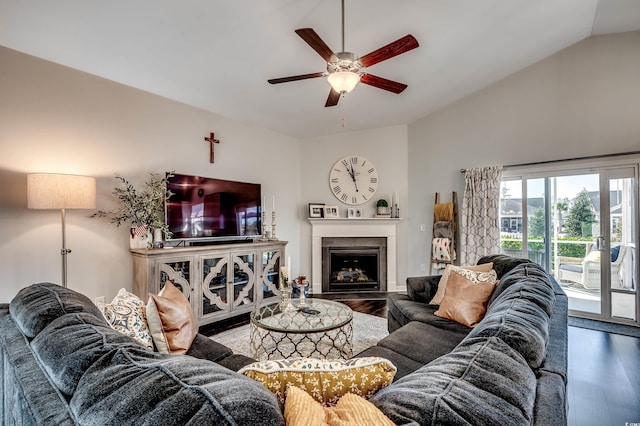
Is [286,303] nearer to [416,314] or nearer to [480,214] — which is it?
[416,314]

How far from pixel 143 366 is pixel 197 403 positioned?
25 centimetres

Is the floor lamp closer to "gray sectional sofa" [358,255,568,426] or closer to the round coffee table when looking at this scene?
the round coffee table

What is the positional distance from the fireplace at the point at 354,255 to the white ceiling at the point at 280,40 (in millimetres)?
2145

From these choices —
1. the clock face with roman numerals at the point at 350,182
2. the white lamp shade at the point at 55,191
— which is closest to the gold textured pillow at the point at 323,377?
the white lamp shade at the point at 55,191

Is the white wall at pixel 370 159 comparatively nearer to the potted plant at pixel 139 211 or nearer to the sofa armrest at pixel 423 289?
the sofa armrest at pixel 423 289

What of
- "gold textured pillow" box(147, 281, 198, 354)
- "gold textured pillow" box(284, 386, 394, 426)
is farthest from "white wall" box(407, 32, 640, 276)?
"gold textured pillow" box(284, 386, 394, 426)

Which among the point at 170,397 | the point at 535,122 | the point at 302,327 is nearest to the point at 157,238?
the point at 302,327

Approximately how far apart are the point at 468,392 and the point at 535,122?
4.62 metres

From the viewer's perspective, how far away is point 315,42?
2.05 meters

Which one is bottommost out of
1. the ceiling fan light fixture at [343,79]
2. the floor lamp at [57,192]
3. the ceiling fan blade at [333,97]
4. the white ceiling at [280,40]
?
the floor lamp at [57,192]

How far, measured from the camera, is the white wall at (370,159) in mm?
5297

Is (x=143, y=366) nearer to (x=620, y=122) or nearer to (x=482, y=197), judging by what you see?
(x=482, y=197)

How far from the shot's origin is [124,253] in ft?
10.6

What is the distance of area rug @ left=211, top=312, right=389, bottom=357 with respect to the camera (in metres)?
2.96
